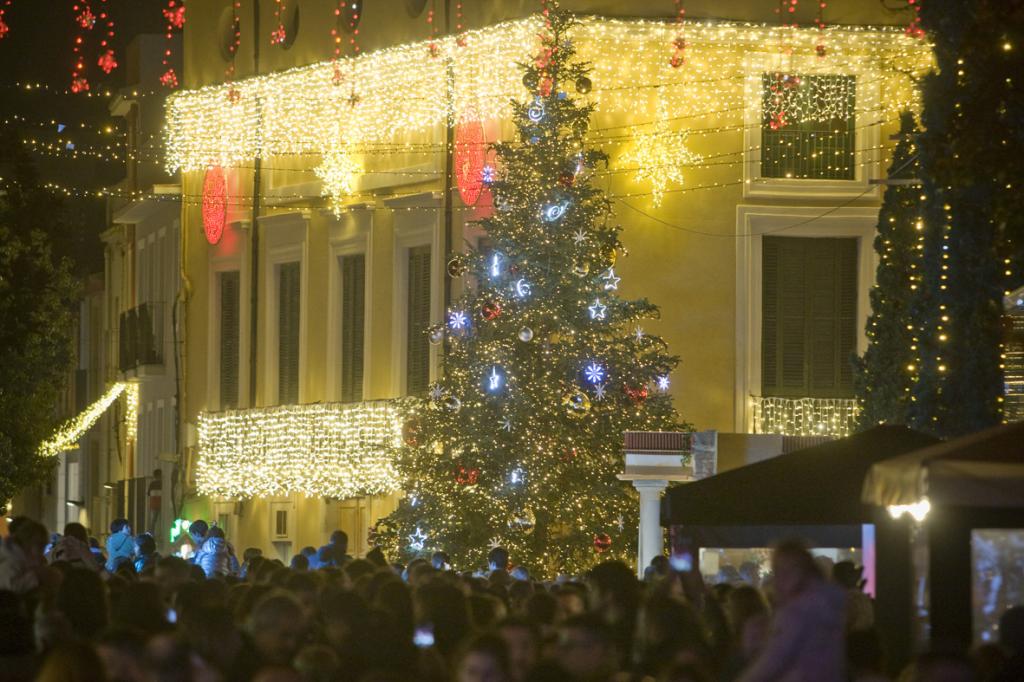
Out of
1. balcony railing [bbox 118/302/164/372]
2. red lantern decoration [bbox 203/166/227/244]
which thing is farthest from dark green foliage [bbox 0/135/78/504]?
red lantern decoration [bbox 203/166/227/244]

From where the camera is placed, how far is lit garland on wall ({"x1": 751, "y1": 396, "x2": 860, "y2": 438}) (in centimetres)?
2916

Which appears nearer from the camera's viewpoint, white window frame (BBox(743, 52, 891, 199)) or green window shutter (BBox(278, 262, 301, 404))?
white window frame (BBox(743, 52, 891, 199))

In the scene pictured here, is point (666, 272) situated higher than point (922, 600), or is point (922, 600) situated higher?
Answer: point (666, 272)

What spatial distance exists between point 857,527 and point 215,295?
21106 mm

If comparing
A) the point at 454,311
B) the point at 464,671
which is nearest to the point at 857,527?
the point at 454,311

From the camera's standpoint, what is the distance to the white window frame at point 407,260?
103 ft

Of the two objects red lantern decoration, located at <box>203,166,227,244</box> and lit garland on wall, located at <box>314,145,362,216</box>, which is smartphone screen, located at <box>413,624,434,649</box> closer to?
lit garland on wall, located at <box>314,145,362,216</box>

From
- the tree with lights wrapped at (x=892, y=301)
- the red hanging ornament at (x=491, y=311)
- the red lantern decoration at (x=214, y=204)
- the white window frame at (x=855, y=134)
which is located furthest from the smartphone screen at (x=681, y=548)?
the red lantern decoration at (x=214, y=204)

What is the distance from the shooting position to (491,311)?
2450 cm

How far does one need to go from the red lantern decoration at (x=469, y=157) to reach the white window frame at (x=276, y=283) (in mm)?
5166

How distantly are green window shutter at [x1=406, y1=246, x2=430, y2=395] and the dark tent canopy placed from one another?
51.5 ft

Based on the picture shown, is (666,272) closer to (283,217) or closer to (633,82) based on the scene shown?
(633,82)

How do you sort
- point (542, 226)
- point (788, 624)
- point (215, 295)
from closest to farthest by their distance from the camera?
point (788, 624) < point (542, 226) < point (215, 295)

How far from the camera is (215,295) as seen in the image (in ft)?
125
